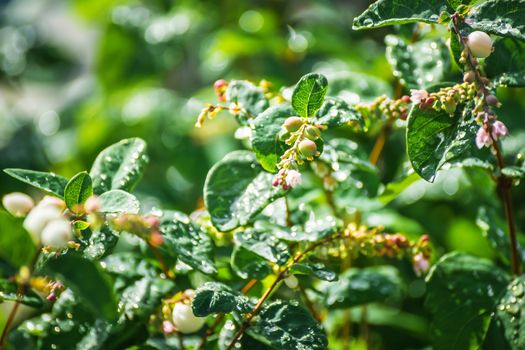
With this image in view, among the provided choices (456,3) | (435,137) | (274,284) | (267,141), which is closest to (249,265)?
(274,284)

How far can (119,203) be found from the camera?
25.6 inches

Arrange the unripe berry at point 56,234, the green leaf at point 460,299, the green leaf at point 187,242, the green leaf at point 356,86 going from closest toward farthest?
the unripe berry at point 56,234
the green leaf at point 187,242
the green leaf at point 460,299
the green leaf at point 356,86

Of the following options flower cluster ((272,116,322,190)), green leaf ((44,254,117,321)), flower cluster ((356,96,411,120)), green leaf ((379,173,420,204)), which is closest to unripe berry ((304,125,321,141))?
flower cluster ((272,116,322,190))

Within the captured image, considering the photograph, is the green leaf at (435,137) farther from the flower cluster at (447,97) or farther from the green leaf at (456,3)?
the green leaf at (456,3)

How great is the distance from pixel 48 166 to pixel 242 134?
1.06 m

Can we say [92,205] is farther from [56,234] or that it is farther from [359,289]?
[359,289]

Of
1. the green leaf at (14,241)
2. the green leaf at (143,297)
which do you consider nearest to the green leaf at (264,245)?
the green leaf at (143,297)

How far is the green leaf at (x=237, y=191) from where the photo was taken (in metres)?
0.72

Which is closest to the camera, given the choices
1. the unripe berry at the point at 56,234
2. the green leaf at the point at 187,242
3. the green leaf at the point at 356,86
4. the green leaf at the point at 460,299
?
the unripe berry at the point at 56,234

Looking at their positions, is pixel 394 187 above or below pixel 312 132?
below

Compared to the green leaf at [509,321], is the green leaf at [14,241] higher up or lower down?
higher up

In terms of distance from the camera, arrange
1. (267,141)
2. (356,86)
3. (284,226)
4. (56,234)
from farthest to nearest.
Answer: (356,86) < (284,226) < (267,141) < (56,234)

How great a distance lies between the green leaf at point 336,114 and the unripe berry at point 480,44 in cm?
14

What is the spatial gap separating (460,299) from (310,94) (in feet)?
1.13
